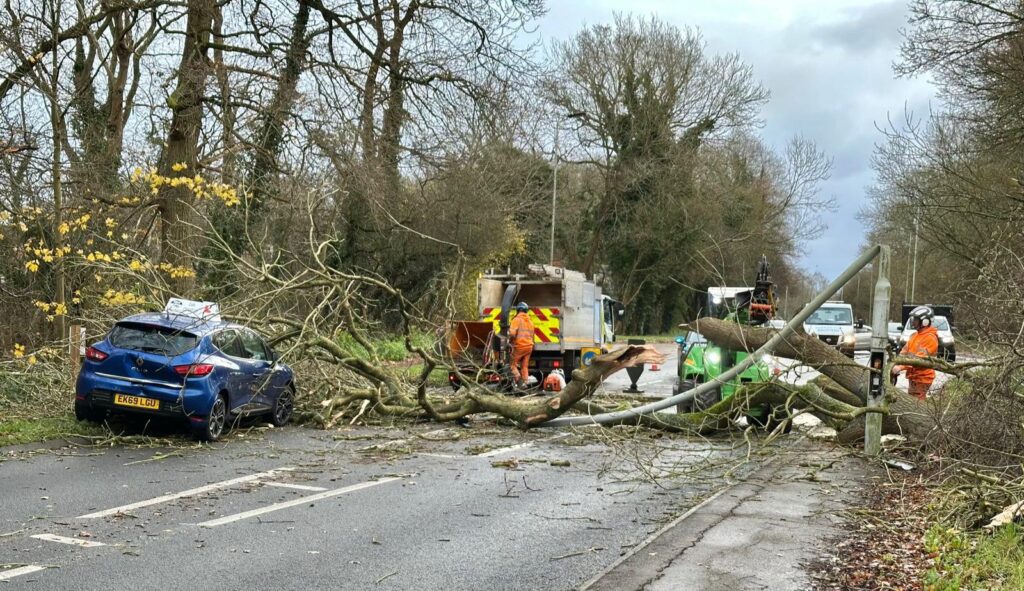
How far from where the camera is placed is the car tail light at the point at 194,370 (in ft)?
35.4

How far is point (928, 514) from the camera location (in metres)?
7.10

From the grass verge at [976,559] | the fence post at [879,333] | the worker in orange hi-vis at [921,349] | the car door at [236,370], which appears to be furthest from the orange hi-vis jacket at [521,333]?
the grass verge at [976,559]

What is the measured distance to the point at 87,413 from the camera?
10906mm

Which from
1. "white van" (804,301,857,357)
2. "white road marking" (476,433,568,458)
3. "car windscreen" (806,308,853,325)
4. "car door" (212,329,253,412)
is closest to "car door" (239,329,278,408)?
"car door" (212,329,253,412)

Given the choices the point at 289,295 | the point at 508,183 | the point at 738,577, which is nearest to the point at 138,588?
the point at 738,577

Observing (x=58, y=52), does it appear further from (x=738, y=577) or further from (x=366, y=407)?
(x=738, y=577)

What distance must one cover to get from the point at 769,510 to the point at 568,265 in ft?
131

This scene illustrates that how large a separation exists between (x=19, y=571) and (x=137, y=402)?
5380mm

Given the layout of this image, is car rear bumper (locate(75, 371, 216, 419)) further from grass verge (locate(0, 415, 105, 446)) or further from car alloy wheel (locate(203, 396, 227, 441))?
grass verge (locate(0, 415, 105, 446))

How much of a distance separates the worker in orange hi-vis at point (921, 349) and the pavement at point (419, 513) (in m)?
1.36

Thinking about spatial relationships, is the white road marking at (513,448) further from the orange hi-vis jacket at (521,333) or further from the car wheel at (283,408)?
the orange hi-vis jacket at (521,333)

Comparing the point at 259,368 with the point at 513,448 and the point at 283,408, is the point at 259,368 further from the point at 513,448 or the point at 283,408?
the point at 513,448

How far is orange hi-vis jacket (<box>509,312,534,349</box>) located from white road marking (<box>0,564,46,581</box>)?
1175cm

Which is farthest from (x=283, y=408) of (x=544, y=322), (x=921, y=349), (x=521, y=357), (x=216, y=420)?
(x=921, y=349)
